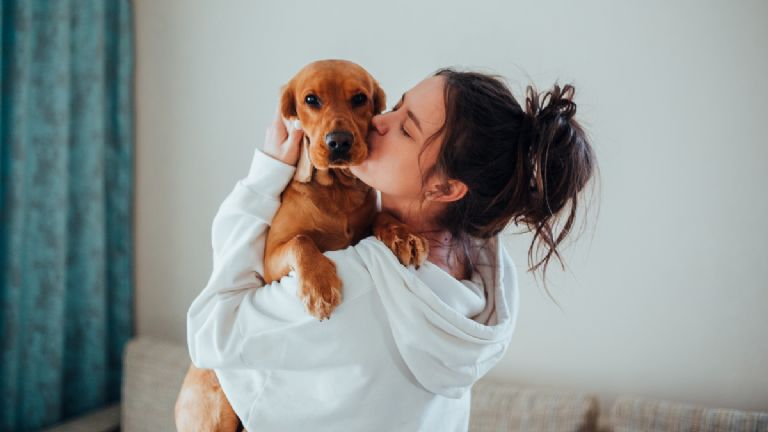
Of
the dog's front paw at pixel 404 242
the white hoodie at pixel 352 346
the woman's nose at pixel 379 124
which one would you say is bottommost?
the white hoodie at pixel 352 346

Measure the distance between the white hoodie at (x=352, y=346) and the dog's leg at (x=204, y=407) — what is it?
0.13m

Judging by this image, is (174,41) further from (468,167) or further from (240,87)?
(468,167)

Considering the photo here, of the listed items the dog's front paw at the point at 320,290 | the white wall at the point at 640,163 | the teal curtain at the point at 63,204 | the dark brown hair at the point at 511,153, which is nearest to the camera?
the dog's front paw at the point at 320,290

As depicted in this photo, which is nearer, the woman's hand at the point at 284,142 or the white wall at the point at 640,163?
the woman's hand at the point at 284,142

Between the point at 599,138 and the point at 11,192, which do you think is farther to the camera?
the point at 11,192

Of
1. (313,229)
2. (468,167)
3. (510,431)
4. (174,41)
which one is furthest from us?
(174,41)

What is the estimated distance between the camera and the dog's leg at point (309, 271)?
98 cm

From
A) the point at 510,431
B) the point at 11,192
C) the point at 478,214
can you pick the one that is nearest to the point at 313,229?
the point at 478,214

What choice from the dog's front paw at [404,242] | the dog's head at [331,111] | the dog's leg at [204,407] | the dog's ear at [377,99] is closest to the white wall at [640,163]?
the dog's ear at [377,99]

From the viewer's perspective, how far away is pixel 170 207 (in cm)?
281

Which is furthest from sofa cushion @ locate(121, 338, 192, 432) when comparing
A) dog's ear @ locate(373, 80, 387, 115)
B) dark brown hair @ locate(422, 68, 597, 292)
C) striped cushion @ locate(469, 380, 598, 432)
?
dark brown hair @ locate(422, 68, 597, 292)

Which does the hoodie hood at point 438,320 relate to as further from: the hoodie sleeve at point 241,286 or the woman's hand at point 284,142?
the woman's hand at point 284,142

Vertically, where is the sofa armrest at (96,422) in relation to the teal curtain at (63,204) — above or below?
below

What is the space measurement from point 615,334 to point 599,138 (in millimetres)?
609
